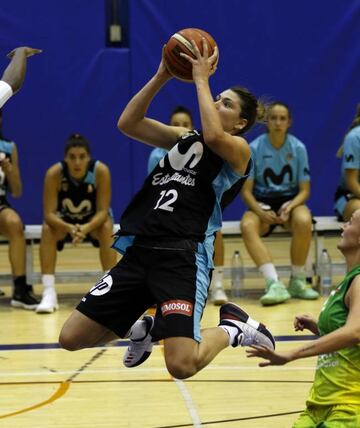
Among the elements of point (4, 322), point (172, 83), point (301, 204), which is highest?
point (172, 83)

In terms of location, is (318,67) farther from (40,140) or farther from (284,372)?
(284,372)

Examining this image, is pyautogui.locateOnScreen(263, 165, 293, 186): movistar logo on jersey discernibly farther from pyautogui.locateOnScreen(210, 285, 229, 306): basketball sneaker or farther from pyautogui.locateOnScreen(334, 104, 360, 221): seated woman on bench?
pyautogui.locateOnScreen(210, 285, 229, 306): basketball sneaker

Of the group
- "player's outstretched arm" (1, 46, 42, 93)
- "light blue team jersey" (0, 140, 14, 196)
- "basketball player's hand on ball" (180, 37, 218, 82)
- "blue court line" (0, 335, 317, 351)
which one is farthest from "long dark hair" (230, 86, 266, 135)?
"light blue team jersey" (0, 140, 14, 196)

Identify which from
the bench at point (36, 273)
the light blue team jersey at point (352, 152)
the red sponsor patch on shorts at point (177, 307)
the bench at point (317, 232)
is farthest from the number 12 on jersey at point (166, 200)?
the light blue team jersey at point (352, 152)

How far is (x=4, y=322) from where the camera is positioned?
7840mm

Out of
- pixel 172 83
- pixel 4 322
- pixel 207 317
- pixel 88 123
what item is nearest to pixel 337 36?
pixel 172 83

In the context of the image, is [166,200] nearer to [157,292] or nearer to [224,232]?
[157,292]

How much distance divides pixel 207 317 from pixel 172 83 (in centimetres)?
365

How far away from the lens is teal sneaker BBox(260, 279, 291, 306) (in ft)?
27.2

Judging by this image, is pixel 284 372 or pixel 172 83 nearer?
pixel 284 372

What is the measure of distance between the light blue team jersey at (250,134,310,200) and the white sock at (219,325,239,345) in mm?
3761

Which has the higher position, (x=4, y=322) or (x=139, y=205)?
(x=139, y=205)

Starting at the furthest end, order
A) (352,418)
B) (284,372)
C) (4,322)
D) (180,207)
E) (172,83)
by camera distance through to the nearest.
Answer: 1. (172,83)
2. (4,322)
3. (284,372)
4. (180,207)
5. (352,418)

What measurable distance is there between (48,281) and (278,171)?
2.20 m
